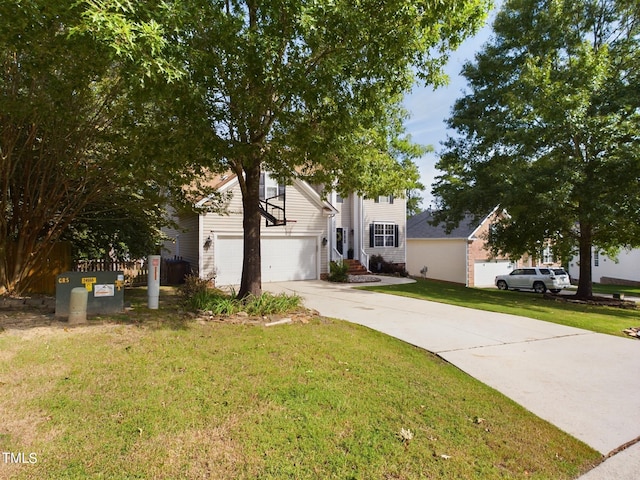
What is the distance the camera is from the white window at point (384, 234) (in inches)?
885

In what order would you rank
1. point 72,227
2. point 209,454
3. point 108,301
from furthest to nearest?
point 72,227
point 108,301
point 209,454

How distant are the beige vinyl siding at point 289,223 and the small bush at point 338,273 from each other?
82cm

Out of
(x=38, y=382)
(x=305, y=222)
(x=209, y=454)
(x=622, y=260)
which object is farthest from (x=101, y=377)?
(x=622, y=260)

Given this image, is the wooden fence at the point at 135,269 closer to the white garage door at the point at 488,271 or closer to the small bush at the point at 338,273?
the small bush at the point at 338,273

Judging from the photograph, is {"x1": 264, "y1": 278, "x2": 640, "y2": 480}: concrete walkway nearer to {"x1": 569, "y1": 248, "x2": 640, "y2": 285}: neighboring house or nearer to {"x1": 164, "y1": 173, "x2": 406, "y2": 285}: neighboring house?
{"x1": 164, "y1": 173, "x2": 406, "y2": 285}: neighboring house

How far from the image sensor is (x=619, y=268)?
1141 inches

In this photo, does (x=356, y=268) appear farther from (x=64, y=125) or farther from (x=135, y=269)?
(x=64, y=125)

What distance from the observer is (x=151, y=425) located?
133 inches

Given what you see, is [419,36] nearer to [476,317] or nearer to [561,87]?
[476,317]

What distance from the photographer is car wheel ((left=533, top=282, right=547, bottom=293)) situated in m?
21.0

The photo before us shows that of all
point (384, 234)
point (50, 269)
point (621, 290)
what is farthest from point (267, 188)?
point (621, 290)

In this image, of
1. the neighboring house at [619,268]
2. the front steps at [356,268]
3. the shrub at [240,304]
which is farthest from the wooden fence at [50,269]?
the neighboring house at [619,268]

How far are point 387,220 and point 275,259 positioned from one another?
8.70 m

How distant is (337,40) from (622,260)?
32.1 metres
